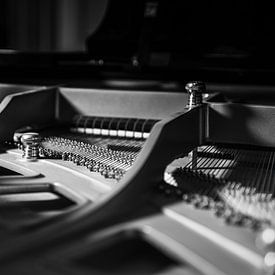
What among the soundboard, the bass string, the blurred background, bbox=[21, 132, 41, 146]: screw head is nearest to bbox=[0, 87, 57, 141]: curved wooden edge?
the soundboard

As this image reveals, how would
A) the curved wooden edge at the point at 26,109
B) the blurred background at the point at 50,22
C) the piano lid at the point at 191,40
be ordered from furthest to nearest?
the blurred background at the point at 50,22, the piano lid at the point at 191,40, the curved wooden edge at the point at 26,109

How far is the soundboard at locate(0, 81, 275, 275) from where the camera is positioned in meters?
0.84

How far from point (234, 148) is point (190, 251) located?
2.76ft

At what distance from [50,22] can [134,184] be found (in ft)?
11.5

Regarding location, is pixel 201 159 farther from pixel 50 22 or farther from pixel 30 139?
pixel 50 22

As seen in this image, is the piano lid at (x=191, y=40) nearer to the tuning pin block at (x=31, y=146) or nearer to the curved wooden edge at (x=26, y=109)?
the curved wooden edge at (x=26, y=109)

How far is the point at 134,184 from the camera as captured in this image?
110 centimetres

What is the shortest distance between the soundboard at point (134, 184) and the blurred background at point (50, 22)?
216 cm

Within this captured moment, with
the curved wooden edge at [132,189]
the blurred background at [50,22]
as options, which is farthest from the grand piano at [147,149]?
the blurred background at [50,22]

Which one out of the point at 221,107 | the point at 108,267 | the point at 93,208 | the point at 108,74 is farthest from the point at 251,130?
the point at 108,74

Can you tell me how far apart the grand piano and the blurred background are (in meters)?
1.18

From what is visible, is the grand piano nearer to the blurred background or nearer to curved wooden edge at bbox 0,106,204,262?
curved wooden edge at bbox 0,106,204,262

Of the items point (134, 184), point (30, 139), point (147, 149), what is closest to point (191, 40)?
point (30, 139)

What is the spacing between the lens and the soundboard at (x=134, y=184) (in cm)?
84
